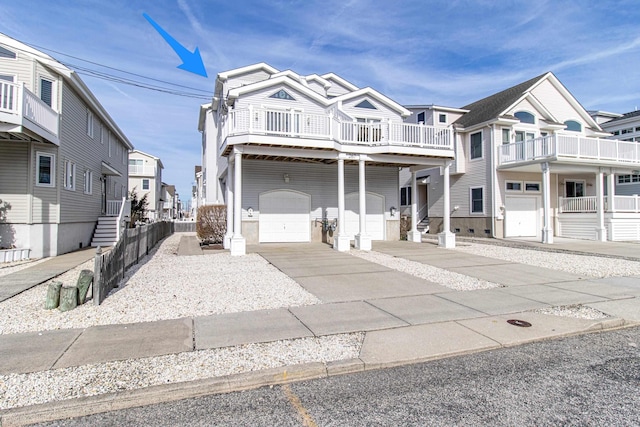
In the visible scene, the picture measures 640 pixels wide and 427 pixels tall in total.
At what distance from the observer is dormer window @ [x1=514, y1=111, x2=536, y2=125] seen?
20.8m

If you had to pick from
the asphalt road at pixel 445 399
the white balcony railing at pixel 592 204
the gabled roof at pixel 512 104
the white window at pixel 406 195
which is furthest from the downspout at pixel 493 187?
the asphalt road at pixel 445 399

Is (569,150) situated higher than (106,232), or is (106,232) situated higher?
(569,150)

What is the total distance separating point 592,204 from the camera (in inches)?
804

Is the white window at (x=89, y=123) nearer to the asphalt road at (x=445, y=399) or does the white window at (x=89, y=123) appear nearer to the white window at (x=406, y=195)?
the asphalt road at (x=445, y=399)

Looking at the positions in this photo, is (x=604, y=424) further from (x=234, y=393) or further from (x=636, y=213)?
(x=636, y=213)

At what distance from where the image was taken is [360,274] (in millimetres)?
9617

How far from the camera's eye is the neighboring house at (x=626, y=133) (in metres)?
24.9

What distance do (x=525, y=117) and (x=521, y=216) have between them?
18.4ft

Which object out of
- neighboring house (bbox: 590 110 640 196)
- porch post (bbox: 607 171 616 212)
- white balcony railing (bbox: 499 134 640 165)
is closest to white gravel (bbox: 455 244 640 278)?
white balcony railing (bbox: 499 134 640 165)

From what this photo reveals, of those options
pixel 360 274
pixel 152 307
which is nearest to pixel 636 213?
pixel 360 274

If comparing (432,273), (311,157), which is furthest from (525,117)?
(432,273)

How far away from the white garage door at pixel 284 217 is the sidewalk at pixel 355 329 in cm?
832

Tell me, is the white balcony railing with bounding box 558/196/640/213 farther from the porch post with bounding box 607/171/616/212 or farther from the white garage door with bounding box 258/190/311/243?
the white garage door with bounding box 258/190/311/243

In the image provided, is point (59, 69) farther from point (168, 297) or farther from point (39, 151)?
point (168, 297)
